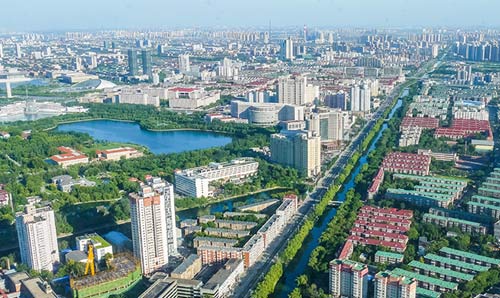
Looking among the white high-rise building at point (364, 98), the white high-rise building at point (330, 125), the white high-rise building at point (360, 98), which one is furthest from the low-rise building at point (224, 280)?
the white high-rise building at point (364, 98)

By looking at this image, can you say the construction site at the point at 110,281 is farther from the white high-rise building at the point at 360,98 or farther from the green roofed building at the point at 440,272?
the white high-rise building at the point at 360,98

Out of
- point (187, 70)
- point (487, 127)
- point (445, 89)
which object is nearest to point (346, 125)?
point (487, 127)

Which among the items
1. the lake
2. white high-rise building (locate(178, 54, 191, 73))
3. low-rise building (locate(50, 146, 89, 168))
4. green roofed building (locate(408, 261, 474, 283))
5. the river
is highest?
white high-rise building (locate(178, 54, 191, 73))

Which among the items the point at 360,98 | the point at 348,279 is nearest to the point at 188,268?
the point at 348,279

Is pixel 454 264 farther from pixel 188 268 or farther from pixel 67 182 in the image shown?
pixel 67 182

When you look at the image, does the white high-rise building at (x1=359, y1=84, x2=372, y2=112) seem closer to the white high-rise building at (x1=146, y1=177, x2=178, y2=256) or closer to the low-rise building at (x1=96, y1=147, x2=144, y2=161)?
the low-rise building at (x1=96, y1=147, x2=144, y2=161)

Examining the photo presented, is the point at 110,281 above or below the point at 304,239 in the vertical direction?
above

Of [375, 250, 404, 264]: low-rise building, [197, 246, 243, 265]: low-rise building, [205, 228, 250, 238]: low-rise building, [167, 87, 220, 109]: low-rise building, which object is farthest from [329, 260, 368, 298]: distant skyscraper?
[167, 87, 220, 109]: low-rise building

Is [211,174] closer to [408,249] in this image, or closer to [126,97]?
[408,249]
